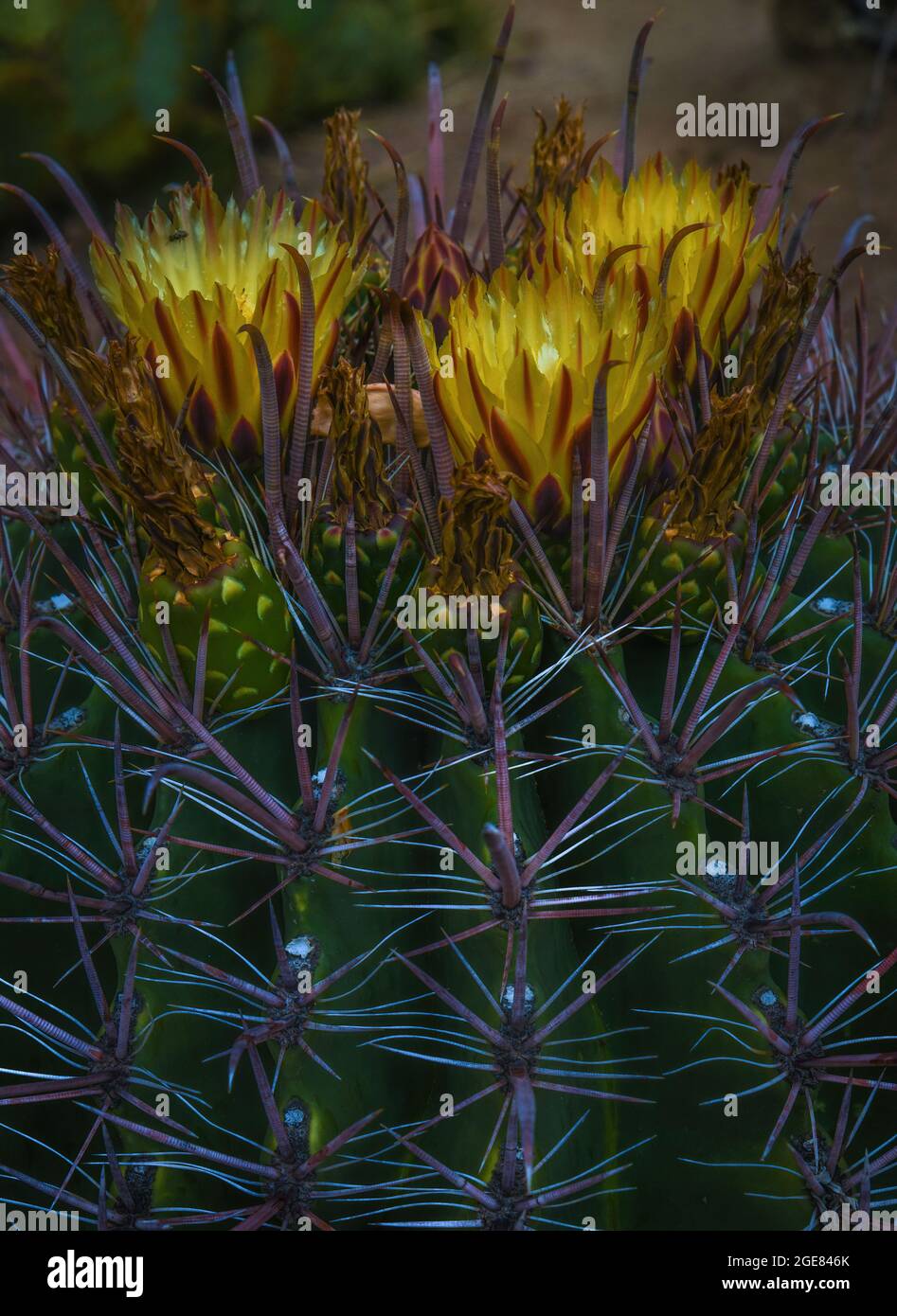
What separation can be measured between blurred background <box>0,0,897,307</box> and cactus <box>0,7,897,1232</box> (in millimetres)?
2485

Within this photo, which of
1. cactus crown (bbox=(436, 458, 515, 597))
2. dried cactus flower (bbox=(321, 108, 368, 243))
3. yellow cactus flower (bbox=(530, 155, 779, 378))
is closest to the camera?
cactus crown (bbox=(436, 458, 515, 597))

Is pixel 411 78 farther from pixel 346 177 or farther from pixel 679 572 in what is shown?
pixel 679 572

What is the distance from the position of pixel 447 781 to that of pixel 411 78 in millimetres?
3730

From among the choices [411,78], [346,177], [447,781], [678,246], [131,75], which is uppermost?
[411,78]

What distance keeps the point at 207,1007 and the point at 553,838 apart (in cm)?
29

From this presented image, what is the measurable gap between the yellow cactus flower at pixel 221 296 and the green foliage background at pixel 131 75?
2.58 m

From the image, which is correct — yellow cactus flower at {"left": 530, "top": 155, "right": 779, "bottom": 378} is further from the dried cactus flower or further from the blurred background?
the blurred background

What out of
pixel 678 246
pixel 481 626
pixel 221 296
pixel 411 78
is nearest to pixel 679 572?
pixel 481 626

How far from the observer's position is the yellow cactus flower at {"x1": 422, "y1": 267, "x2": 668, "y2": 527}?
82 centimetres

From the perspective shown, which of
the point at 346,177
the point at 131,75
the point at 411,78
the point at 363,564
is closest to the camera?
the point at 363,564

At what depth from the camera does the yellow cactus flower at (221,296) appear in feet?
2.92

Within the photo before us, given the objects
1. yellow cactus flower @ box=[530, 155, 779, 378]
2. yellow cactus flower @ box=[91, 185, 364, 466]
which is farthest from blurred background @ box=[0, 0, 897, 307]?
yellow cactus flower @ box=[91, 185, 364, 466]

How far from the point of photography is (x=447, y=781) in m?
0.86
